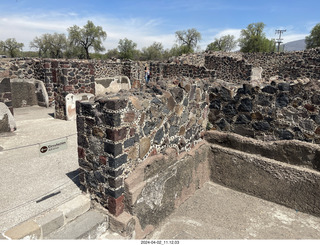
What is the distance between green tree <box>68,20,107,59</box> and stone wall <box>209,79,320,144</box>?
137 feet

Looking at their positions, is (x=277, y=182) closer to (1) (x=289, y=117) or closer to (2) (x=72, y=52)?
(1) (x=289, y=117)

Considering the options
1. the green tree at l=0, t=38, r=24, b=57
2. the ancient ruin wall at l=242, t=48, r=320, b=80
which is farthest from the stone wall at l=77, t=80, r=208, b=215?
the green tree at l=0, t=38, r=24, b=57

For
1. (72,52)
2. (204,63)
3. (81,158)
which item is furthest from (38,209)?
(72,52)

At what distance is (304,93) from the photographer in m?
3.51

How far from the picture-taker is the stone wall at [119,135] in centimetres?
249

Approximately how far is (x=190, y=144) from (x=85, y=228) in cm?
203

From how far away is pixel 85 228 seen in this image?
244cm

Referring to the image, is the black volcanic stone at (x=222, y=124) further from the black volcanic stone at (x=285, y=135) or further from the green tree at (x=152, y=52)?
the green tree at (x=152, y=52)

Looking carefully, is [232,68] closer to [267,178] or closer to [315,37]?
[267,178]

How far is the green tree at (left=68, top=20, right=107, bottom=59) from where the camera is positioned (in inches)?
1649

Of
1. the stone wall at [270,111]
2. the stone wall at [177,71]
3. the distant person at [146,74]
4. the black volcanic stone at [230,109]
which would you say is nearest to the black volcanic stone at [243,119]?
the stone wall at [270,111]

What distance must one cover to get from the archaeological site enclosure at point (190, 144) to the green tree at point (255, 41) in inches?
1652

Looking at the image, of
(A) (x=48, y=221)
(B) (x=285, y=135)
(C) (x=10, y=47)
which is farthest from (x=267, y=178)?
(C) (x=10, y=47)

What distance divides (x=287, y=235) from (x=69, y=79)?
639cm
